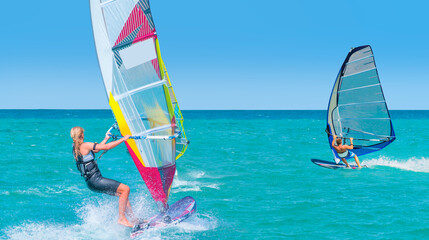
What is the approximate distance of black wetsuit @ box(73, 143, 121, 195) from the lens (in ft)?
19.6

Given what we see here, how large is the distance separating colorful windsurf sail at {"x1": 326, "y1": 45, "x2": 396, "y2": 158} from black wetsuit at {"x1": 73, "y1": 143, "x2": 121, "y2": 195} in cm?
1025

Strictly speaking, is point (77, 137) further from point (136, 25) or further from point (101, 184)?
point (136, 25)

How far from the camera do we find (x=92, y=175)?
6102 millimetres

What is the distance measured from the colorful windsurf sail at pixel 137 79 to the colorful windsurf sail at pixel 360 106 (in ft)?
30.6

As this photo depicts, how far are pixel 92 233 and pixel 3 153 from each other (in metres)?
14.6

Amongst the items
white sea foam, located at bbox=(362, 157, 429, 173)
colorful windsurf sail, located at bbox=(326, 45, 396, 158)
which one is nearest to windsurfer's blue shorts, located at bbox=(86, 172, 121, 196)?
colorful windsurf sail, located at bbox=(326, 45, 396, 158)

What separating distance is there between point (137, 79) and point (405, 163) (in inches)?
566

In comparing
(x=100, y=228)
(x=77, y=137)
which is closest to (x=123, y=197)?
(x=77, y=137)

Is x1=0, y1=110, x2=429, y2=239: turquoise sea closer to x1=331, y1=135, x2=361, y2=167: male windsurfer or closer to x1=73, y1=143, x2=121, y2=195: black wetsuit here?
x1=331, y1=135, x2=361, y2=167: male windsurfer

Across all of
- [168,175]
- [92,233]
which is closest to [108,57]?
[168,175]

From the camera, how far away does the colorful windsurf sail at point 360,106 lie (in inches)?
545

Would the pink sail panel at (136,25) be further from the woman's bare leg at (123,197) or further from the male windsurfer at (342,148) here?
the male windsurfer at (342,148)

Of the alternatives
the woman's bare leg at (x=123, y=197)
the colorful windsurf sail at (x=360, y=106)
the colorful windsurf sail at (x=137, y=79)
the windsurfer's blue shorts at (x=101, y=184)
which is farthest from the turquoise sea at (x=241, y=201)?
the colorful windsurf sail at (x=137, y=79)

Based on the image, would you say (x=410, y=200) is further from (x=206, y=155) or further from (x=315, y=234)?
(x=206, y=155)
